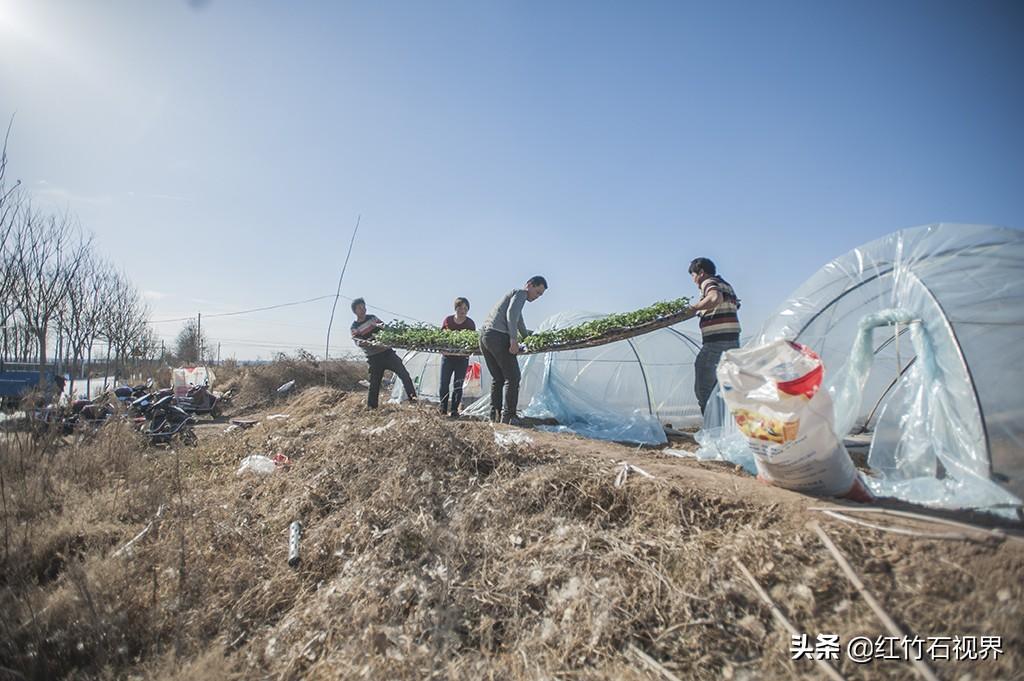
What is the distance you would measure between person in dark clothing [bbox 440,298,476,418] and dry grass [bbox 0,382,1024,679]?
8.43 ft

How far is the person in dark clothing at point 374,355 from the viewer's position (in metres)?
7.19

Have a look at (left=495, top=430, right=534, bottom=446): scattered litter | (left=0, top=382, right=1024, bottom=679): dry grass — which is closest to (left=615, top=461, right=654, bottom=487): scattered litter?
(left=0, top=382, right=1024, bottom=679): dry grass

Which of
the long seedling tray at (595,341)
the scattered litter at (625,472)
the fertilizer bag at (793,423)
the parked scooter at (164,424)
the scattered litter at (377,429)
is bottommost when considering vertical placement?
the parked scooter at (164,424)

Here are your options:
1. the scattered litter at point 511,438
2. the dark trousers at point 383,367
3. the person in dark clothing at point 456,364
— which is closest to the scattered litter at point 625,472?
the scattered litter at point 511,438

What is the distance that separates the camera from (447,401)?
754 centimetres

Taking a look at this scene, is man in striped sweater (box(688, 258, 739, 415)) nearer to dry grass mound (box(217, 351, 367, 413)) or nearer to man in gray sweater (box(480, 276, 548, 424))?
man in gray sweater (box(480, 276, 548, 424))

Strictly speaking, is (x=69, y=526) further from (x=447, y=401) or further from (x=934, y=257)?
(x=934, y=257)

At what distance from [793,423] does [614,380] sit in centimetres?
599

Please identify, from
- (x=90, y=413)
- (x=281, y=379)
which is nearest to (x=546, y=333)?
(x=90, y=413)

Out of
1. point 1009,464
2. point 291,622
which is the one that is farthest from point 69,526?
point 1009,464

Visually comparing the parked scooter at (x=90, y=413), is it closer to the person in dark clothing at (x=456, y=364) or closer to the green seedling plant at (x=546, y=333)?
the green seedling plant at (x=546, y=333)

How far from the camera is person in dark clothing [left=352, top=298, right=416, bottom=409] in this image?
7.19 meters

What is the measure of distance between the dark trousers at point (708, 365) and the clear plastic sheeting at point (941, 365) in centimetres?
39

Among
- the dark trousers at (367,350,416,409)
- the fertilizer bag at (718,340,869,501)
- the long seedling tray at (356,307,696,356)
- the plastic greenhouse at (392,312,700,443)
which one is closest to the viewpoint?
the fertilizer bag at (718,340,869,501)
